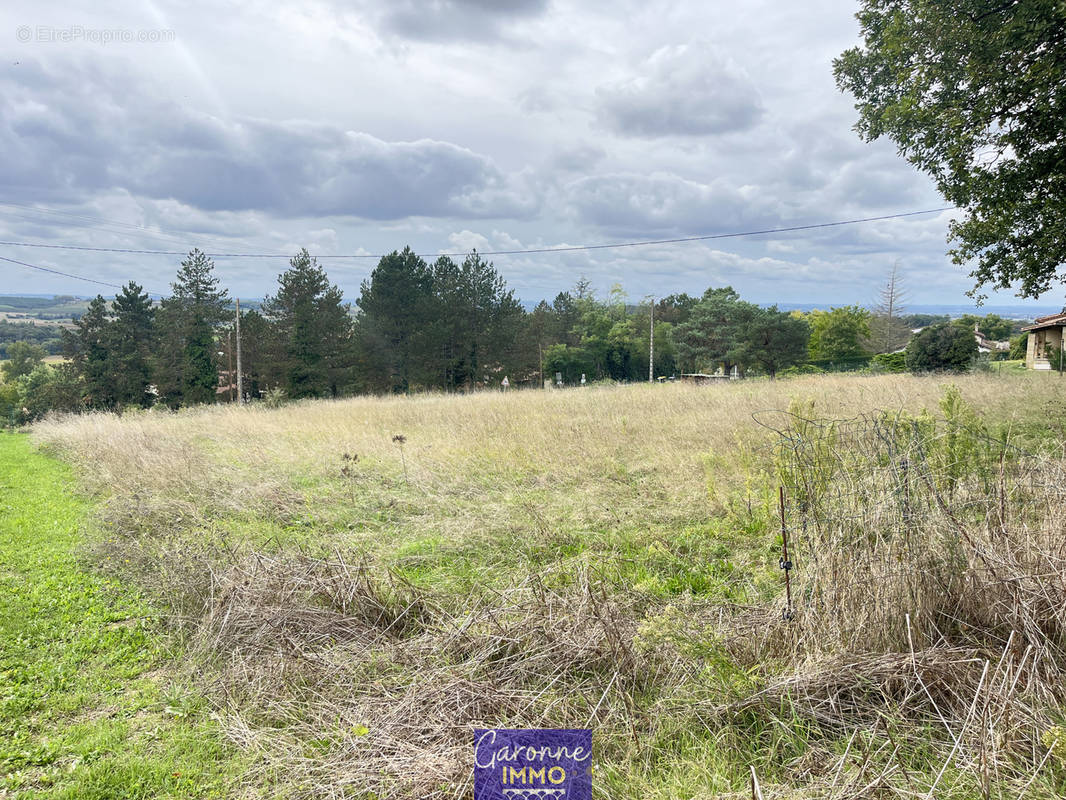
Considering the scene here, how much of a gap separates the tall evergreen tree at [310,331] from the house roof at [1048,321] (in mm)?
40785

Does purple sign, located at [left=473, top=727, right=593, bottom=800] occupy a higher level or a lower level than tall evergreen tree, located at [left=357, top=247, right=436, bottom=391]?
lower

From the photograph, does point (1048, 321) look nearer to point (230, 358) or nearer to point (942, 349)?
point (942, 349)

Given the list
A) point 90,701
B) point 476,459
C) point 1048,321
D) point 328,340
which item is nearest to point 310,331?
point 328,340

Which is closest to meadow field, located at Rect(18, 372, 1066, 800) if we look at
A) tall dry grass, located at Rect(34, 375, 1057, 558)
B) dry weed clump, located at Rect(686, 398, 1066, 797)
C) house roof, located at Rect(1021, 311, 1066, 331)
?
dry weed clump, located at Rect(686, 398, 1066, 797)

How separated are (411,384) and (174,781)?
3625 cm

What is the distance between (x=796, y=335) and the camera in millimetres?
36531

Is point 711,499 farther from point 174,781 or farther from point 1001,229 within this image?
point 1001,229

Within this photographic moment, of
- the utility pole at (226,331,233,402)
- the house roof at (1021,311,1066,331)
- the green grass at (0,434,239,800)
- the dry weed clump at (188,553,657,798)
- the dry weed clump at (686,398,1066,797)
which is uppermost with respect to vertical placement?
the house roof at (1021,311,1066,331)

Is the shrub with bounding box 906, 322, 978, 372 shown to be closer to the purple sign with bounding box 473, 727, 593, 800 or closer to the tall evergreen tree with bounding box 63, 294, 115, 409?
the purple sign with bounding box 473, 727, 593, 800

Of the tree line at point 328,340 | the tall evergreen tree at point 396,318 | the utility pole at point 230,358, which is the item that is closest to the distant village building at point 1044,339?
the tree line at point 328,340

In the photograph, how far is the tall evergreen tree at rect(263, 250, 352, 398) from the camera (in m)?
35.6

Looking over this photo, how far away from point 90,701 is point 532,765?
2.77m

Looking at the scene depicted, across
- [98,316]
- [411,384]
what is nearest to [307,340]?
[411,384]

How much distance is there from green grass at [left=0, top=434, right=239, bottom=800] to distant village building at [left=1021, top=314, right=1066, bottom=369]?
4141 cm
